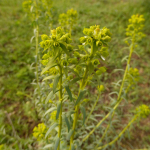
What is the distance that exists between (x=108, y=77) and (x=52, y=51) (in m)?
2.71

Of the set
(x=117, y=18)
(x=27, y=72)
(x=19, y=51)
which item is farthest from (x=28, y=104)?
(x=117, y=18)

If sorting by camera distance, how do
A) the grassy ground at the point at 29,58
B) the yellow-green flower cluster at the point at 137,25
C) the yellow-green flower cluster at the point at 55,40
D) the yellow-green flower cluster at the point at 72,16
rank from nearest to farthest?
the yellow-green flower cluster at the point at 55,40, the yellow-green flower cluster at the point at 137,25, the yellow-green flower cluster at the point at 72,16, the grassy ground at the point at 29,58

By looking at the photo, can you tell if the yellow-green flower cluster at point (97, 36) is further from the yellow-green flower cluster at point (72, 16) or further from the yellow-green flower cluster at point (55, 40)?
the yellow-green flower cluster at point (72, 16)

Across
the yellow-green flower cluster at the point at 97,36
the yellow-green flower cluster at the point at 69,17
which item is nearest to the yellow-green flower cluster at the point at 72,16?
the yellow-green flower cluster at the point at 69,17

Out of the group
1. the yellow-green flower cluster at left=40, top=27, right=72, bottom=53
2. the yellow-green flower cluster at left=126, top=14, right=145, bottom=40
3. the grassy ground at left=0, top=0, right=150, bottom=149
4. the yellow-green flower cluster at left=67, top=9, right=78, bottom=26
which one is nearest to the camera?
the yellow-green flower cluster at left=40, top=27, right=72, bottom=53

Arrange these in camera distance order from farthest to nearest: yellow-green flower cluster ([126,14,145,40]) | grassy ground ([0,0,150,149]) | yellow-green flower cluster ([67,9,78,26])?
grassy ground ([0,0,150,149]), yellow-green flower cluster ([67,9,78,26]), yellow-green flower cluster ([126,14,145,40])

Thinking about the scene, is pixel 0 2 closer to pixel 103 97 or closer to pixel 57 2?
pixel 57 2

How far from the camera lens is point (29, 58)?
3553 millimetres

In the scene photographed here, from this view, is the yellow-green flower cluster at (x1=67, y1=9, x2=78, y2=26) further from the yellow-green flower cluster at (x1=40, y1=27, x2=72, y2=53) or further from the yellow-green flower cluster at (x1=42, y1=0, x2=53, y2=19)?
the yellow-green flower cluster at (x1=40, y1=27, x2=72, y2=53)

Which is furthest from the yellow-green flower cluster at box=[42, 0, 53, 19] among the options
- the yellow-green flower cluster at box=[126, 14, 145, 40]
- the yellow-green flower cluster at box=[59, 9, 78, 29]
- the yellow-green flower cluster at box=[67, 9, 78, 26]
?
the yellow-green flower cluster at box=[126, 14, 145, 40]

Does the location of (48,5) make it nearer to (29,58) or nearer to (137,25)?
(137,25)

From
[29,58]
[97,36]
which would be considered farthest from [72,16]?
[29,58]

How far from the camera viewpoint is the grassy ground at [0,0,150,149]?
2643 millimetres

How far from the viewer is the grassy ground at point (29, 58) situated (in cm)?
264
